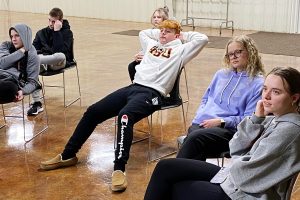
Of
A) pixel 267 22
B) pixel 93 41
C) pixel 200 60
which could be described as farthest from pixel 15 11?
pixel 200 60

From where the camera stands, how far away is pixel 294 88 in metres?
1.91

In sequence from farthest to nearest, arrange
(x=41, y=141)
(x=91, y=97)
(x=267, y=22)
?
(x=267, y=22) → (x=91, y=97) → (x=41, y=141)

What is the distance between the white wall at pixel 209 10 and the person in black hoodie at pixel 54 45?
7196 millimetres

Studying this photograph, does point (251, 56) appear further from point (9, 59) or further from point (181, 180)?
point (9, 59)

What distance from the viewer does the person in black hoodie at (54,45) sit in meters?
4.88

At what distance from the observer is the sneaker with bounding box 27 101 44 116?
15.8 ft

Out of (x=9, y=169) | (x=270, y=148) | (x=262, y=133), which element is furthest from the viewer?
(x=9, y=169)

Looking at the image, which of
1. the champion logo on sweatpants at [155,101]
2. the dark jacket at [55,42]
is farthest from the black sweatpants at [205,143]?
the dark jacket at [55,42]

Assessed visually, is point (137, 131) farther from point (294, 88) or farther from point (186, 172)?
point (294, 88)

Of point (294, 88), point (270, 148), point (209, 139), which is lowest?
point (209, 139)

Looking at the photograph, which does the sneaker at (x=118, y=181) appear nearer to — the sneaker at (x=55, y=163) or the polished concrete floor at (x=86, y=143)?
the polished concrete floor at (x=86, y=143)

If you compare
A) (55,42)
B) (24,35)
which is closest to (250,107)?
(24,35)

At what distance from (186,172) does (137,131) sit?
7.52ft

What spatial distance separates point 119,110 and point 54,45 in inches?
72.7
